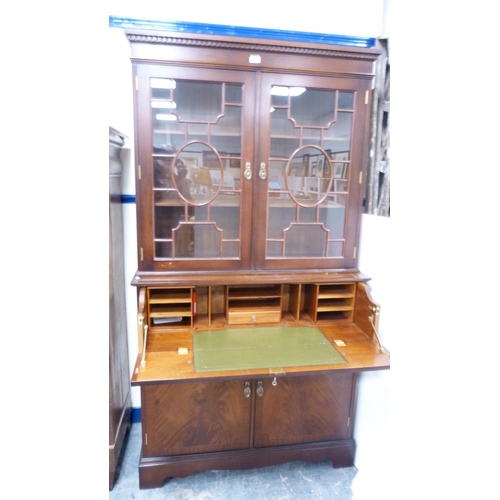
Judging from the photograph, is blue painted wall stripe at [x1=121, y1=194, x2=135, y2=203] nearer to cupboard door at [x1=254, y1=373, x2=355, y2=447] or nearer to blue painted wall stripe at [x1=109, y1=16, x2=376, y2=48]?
blue painted wall stripe at [x1=109, y1=16, x2=376, y2=48]

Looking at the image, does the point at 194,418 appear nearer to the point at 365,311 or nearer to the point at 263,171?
the point at 365,311

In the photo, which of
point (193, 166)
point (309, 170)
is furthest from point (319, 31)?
point (193, 166)

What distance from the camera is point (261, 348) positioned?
4.46ft

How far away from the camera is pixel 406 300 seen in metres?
0.31

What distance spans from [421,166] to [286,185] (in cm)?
126

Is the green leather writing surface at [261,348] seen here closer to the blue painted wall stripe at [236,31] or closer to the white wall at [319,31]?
the white wall at [319,31]

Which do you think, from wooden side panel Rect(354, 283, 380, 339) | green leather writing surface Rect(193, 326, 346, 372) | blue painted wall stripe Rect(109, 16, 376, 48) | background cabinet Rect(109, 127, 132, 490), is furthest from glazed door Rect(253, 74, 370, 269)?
background cabinet Rect(109, 127, 132, 490)

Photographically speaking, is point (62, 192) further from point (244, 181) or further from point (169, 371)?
point (244, 181)

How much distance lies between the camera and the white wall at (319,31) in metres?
1.49

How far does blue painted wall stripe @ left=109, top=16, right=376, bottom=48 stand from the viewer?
1601 millimetres

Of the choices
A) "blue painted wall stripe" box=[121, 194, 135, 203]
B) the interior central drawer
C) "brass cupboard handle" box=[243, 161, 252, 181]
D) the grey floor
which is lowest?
the grey floor

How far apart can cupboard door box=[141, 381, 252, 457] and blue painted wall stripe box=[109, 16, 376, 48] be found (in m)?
1.71

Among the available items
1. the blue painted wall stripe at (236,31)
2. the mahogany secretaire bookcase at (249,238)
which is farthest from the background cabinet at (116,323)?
the blue painted wall stripe at (236,31)

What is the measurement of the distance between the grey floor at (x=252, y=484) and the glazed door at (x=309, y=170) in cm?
103
